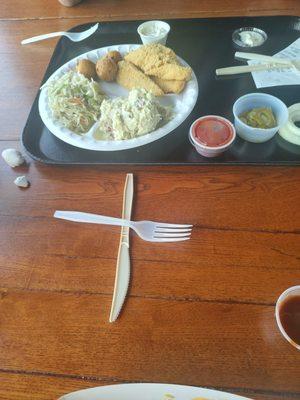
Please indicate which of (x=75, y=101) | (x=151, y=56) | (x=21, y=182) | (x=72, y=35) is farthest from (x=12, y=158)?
(x=72, y=35)

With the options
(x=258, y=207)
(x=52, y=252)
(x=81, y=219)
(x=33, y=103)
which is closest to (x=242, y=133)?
(x=258, y=207)

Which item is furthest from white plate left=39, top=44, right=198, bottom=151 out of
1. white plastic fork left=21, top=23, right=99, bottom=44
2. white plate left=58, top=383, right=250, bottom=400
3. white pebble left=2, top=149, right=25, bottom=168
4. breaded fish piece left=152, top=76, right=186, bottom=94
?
white plate left=58, top=383, right=250, bottom=400

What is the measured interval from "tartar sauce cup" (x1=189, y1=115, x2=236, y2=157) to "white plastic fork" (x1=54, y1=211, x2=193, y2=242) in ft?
0.80

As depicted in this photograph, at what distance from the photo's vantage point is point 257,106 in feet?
Result: 3.31

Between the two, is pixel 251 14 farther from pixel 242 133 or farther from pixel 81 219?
pixel 81 219

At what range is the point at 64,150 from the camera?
3.34ft

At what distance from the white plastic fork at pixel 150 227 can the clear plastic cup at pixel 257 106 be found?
35 centimetres

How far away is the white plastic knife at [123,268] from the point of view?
700 millimetres

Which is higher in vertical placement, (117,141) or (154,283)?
(117,141)

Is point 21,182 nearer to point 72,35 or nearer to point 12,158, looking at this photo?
point 12,158

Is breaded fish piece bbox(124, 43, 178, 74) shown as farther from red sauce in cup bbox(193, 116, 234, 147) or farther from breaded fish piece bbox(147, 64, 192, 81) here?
red sauce in cup bbox(193, 116, 234, 147)

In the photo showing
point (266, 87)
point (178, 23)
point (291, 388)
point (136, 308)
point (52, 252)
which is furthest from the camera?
point (178, 23)

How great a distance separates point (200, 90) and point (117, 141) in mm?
398

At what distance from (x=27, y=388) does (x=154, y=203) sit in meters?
0.51
